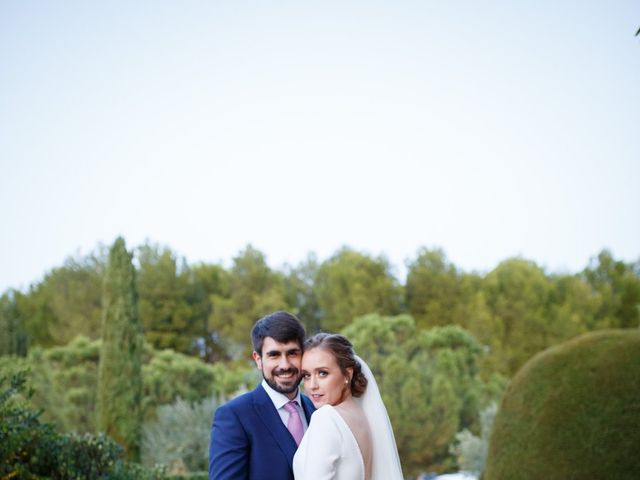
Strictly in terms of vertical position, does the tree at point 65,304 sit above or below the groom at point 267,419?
above

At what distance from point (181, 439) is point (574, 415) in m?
14.3

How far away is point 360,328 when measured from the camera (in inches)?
1121

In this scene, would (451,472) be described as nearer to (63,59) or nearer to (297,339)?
(63,59)

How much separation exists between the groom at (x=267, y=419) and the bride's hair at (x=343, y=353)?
0.44 ft

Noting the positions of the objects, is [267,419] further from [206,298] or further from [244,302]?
[206,298]

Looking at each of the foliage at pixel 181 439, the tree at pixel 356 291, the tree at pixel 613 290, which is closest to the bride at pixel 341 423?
the foliage at pixel 181 439

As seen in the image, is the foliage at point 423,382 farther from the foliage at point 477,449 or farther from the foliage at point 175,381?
the foliage at point 175,381

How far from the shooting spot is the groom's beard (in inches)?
127

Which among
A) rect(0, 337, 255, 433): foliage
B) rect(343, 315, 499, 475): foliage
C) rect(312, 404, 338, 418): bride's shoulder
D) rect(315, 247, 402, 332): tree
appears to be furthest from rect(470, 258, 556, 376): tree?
rect(312, 404, 338, 418): bride's shoulder

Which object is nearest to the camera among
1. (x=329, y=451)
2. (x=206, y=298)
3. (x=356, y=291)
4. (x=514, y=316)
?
(x=329, y=451)

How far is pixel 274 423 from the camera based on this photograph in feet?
10.4

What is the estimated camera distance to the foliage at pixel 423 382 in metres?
26.5

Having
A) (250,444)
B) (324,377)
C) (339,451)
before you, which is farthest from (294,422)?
(339,451)

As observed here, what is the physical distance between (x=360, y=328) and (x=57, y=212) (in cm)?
1249
